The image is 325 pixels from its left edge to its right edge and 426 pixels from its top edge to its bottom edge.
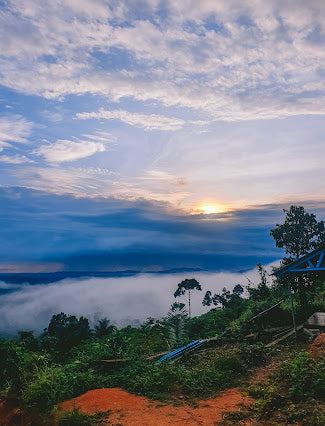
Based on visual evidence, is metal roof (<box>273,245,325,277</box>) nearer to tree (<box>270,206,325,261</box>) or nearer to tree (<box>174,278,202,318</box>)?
tree (<box>270,206,325,261</box>)

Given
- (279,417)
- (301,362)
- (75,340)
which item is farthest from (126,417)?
(75,340)

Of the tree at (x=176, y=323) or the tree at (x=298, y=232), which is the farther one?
the tree at (x=298, y=232)

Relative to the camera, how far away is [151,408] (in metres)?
7.54

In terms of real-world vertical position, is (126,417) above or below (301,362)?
below

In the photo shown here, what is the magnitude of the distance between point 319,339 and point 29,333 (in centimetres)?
1563

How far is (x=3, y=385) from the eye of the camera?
9273 mm

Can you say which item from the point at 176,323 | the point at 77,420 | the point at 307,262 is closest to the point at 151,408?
the point at 77,420

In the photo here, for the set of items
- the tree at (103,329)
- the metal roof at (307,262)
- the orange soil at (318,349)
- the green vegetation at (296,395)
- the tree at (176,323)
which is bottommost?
the tree at (103,329)

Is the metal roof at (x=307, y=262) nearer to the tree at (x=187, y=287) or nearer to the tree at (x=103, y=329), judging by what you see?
the tree at (x=103, y=329)

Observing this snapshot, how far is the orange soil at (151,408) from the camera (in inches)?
262

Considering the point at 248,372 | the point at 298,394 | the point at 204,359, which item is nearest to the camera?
the point at 298,394

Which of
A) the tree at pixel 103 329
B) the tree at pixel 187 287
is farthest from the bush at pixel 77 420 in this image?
the tree at pixel 187 287

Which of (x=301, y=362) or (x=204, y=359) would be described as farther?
(x=204, y=359)

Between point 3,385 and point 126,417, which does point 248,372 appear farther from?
point 3,385
